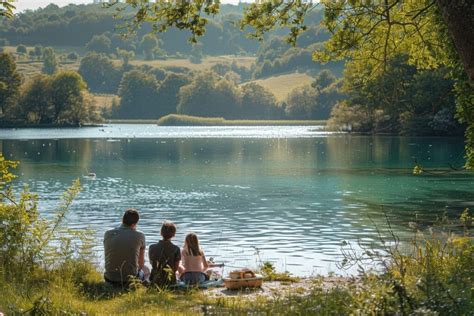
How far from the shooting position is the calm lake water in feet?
71.5

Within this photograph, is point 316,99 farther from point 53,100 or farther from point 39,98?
point 39,98

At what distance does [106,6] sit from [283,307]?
587cm

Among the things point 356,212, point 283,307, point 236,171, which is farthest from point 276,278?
point 236,171

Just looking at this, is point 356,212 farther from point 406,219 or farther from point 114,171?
point 114,171

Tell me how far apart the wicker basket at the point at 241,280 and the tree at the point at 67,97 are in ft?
417

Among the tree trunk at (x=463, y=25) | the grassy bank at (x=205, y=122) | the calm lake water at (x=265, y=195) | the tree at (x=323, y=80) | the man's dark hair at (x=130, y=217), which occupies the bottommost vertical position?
the calm lake water at (x=265, y=195)

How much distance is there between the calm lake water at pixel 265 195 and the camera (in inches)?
858

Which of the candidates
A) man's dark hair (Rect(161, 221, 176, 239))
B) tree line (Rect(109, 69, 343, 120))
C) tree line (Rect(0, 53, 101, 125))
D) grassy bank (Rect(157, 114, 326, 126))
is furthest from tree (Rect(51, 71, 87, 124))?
man's dark hair (Rect(161, 221, 176, 239))

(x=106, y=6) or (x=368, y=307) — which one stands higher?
(x=106, y=6)

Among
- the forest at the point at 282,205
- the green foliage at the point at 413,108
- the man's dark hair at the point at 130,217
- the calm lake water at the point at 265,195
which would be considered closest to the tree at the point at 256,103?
the green foliage at the point at 413,108

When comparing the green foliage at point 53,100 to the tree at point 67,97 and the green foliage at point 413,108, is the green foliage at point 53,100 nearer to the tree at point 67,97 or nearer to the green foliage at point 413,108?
the tree at point 67,97

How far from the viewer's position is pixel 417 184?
3806 cm

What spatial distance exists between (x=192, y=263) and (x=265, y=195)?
2248cm

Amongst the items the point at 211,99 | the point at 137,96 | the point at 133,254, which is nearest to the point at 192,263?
the point at 133,254
